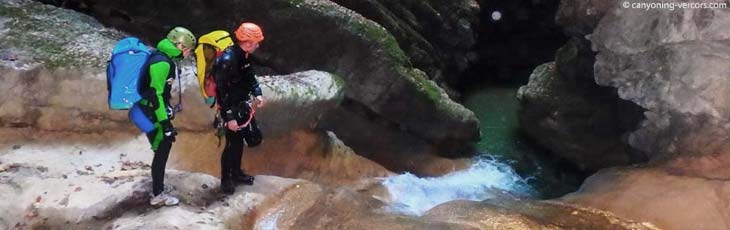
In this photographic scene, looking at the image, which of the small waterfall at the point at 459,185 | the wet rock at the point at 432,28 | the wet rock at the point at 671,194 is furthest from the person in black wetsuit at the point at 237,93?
the wet rock at the point at 432,28

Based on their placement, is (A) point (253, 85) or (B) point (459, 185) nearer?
(A) point (253, 85)

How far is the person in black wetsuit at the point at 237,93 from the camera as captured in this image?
5418 mm

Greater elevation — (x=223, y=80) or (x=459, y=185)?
(x=223, y=80)

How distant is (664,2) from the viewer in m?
8.97

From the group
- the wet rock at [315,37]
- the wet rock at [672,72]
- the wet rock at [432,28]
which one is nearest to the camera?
the wet rock at [672,72]

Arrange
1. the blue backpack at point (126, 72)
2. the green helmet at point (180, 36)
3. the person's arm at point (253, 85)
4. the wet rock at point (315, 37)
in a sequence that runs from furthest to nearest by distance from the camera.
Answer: the wet rock at point (315, 37), the person's arm at point (253, 85), the green helmet at point (180, 36), the blue backpack at point (126, 72)

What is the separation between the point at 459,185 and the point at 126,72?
7.59 metres

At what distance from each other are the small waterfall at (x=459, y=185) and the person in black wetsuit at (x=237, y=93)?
3.38 meters

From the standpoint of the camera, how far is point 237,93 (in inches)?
222

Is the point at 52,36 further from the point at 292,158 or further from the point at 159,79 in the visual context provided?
the point at 159,79

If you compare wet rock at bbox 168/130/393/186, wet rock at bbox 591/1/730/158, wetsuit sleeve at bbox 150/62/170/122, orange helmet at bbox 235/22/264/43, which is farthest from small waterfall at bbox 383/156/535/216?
wetsuit sleeve at bbox 150/62/170/122

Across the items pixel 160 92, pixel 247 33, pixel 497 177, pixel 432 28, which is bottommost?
pixel 497 177

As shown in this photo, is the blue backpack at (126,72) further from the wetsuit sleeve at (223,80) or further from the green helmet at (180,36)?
the wetsuit sleeve at (223,80)

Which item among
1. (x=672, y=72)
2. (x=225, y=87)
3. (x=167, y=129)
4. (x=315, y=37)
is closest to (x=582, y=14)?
(x=672, y=72)
